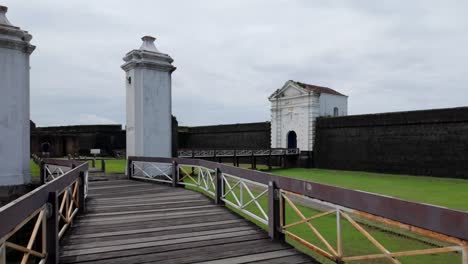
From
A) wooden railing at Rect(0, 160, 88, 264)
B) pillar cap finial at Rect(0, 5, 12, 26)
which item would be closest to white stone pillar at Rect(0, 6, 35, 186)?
pillar cap finial at Rect(0, 5, 12, 26)

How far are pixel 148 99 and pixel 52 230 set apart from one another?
22.9 feet

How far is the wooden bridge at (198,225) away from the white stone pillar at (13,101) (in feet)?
7.28

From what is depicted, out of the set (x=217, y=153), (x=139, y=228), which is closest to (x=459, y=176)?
(x=217, y=153)

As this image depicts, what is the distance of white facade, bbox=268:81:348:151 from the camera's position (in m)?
24.9

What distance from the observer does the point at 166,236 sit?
454cm

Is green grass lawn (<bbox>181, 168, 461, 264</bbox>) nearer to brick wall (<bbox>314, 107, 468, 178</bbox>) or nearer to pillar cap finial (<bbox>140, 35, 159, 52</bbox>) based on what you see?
pillar cap finial (<bbox>140, 35, 159, 52</bbox>)

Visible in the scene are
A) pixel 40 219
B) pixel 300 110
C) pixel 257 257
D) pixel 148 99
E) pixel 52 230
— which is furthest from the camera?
pixel 300 110

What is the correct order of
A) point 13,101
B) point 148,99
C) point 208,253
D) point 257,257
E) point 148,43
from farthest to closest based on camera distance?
point 148,43
point 148,99
point 13,101
point 208,253
point 257,257

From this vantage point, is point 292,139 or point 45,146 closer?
point 45,146

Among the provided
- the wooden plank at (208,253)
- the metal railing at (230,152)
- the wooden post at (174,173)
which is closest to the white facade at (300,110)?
the metal railing at (230,152)

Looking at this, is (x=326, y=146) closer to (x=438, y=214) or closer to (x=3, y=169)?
(x=3, y=169)

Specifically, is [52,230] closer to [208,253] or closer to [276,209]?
[208,253]

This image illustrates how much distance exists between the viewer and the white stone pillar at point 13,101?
323 inches

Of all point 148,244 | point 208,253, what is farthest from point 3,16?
point 208,253
